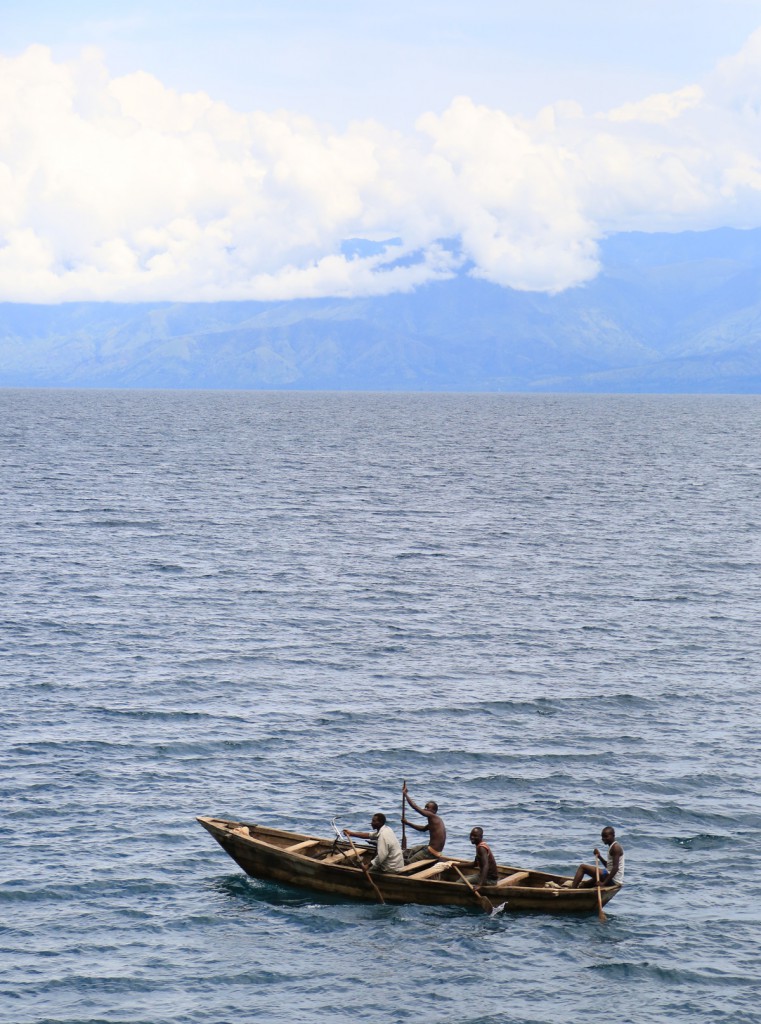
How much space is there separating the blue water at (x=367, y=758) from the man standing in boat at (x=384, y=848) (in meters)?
1.19

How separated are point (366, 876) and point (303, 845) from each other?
2005 mm

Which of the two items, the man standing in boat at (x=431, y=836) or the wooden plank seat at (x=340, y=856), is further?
the man standing in boat at (x=431, y=836)

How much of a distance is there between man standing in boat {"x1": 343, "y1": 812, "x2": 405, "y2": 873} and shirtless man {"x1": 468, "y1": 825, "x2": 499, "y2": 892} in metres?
2.15

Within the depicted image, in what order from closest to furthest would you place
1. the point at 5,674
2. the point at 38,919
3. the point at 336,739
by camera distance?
1. the point at 38,919
2. the point at 336,739
3. the point at 5,674

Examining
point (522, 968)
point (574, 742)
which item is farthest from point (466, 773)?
point (522, 968)

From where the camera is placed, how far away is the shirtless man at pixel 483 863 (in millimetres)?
32656

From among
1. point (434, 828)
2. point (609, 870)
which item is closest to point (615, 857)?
point (609, 870)

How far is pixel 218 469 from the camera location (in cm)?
15225

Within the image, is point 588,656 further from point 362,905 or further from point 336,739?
point 362,905

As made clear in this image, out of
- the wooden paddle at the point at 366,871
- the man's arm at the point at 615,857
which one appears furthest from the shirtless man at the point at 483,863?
the man's arm at the point at 615,857

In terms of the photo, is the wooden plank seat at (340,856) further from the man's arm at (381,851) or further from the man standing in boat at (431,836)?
the man standing in boat at (431,836)

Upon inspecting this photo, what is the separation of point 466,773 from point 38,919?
621 inches

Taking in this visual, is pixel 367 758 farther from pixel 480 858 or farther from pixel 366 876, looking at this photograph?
pixel 480 858

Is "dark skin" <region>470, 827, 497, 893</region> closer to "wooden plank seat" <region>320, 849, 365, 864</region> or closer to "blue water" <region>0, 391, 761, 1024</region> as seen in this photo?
"blue water" <region>0, 391, 761, 1024</region>
